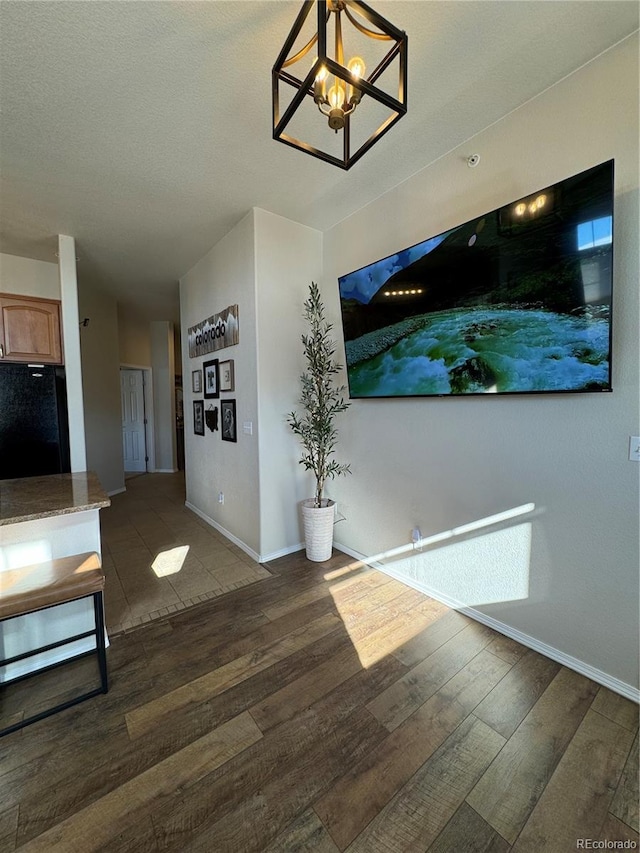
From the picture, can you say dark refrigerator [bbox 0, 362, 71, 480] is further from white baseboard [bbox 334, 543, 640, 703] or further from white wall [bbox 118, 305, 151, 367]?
white wall [bbox 118, 305, 151, 367]

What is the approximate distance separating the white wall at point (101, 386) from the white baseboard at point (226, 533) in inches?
53.3

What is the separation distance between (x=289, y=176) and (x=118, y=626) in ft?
10.6

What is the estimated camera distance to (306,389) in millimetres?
3080

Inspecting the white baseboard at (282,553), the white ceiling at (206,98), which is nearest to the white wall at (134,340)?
the white ceiling at (206,98)

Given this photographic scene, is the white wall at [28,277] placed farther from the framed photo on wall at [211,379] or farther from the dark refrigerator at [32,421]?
the framed photo on wall at [211,379]

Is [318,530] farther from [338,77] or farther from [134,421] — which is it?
[134,421]

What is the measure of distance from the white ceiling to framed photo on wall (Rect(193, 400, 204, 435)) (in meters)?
1.87

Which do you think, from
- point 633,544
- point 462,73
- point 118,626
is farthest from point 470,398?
point 118,626

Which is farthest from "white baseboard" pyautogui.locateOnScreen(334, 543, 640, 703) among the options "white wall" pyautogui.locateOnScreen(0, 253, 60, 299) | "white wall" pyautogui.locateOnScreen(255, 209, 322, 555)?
"white wall" pyautogui.locateOnScreen(0, 253, 60, 299)

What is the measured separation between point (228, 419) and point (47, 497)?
5.58ft

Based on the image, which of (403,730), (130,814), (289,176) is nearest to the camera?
(130,814)

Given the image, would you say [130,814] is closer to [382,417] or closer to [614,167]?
[382,417]

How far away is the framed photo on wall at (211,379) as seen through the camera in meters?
3.58

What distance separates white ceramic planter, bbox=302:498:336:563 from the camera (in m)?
2.93
